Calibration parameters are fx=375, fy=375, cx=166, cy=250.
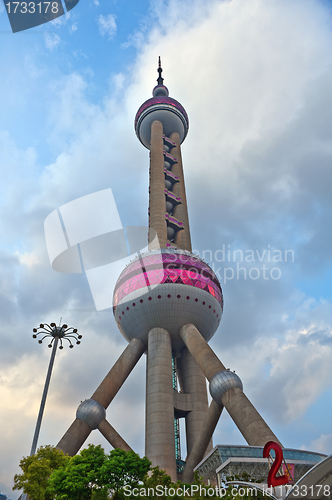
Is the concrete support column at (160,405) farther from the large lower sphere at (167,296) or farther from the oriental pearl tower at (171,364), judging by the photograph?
the large lower sphere at (167,296)

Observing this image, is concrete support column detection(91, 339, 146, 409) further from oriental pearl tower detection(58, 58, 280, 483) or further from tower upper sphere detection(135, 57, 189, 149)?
tower upper sphere detection(135, 57, 189, 149)

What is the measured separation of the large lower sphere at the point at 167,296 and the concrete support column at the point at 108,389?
2.24m

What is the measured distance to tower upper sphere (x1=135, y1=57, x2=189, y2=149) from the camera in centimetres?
7712

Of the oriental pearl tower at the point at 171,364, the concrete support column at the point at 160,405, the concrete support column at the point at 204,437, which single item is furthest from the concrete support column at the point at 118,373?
the concrete support column at the point at 204,437

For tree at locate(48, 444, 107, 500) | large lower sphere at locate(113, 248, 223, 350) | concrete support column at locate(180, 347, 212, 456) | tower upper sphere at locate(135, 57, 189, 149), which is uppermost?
tower upper sphere at locate(135, 57, 189, 149)

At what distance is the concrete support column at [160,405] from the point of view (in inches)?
1613

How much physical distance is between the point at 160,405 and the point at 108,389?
21.5ft

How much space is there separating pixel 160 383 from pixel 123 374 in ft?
17.7

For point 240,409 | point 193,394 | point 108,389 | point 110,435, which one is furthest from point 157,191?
point 240,409

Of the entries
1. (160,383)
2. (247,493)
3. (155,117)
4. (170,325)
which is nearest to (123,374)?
(160,383)

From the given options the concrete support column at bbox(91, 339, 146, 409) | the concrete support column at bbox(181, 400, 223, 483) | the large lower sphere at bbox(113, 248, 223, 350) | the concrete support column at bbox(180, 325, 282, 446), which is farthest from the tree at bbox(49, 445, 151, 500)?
the large lower sphere at bbox(113, 248, 223, 350)

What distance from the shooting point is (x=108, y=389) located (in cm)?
4503

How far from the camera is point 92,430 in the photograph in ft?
140

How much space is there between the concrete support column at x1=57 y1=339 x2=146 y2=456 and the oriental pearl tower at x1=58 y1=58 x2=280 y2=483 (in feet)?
0.33
